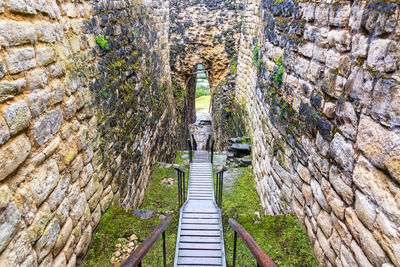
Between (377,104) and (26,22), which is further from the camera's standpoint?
(26,22)

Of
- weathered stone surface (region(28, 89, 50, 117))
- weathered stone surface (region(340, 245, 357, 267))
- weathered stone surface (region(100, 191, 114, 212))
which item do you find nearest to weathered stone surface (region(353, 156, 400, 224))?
weathered stone surface (region(340, 245, 357, 267))

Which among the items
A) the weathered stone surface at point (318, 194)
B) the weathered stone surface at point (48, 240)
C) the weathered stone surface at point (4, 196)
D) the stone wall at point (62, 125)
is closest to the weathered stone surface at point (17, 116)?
the stone wall at point (62, 125)

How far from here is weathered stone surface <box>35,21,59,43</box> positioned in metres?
1.86

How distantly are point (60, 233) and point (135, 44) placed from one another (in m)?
3.60

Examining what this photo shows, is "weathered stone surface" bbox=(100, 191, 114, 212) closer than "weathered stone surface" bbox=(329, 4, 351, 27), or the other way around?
"weathered stone surface" bbox=(329, 4, 351, 27)

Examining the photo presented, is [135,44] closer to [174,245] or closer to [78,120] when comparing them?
[78,120]

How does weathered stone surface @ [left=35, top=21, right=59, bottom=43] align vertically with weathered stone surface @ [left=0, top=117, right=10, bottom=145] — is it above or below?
above

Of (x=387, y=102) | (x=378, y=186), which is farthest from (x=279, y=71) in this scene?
(x=378, y=186)

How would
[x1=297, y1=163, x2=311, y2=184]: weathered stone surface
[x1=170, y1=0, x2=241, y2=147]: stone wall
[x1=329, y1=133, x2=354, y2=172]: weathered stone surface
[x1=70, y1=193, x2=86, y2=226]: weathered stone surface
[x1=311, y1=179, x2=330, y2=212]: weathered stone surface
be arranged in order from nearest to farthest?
[x1=329, y1=133, x2=354, y2=172]: weathered stone surface < [x1=311, y1=179, x2=330, y2=212]: weathered stone surface < [x1=70, y1=193, x2=86, y2=226]: weathered stone surface < [x1=297, y1=163, x2=311, y2=184]: weathered stone surface < [x1=170, y1=0, x2=241, y2=147]: stone wall

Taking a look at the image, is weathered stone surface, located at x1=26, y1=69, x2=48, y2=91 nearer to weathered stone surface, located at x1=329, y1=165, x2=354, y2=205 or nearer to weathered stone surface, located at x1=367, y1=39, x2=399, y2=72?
weathered stone surface, located at x1=367, y1=39, x2=399, y2=72

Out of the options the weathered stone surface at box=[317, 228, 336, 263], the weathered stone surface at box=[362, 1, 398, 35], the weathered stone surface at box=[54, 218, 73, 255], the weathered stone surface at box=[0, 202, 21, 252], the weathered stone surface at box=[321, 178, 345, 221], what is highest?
the weathered stone surface at box=[362, 1, 398, 35]

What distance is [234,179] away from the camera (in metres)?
5.70

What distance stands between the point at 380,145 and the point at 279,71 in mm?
2292

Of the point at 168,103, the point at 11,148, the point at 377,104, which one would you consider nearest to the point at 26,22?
the point at 11,148
